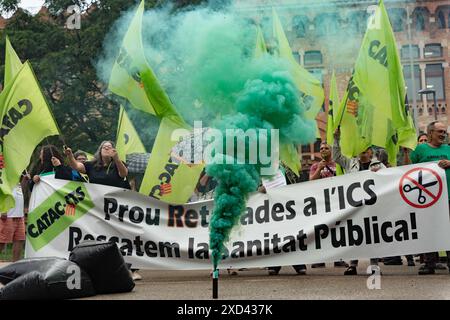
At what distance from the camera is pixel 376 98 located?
8969mm

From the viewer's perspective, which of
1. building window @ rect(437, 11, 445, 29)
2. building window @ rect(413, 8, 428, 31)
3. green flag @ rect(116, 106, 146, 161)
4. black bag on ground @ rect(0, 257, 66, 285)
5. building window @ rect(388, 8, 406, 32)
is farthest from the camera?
building window @ rect(437, 11, 445, 29)

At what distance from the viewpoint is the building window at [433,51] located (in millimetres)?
41312

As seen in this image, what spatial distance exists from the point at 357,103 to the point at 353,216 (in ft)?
7.30

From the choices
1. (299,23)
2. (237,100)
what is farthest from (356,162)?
(299,23)

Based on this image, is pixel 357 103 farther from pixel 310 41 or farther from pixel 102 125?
pixel 310 41

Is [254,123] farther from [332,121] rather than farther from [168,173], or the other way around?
[332,121]

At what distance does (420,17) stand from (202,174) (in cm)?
3420

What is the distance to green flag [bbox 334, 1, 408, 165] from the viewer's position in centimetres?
889

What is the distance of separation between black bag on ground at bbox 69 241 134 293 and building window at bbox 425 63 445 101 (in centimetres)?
3779

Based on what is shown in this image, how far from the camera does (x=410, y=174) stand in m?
7.65

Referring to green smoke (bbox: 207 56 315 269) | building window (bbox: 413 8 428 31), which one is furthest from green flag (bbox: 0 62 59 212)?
building window (bbox: 413 8 428 31)

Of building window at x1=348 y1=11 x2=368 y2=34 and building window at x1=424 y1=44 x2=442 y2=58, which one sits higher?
building window at x1=424 y1=44 x2=442 y2=58

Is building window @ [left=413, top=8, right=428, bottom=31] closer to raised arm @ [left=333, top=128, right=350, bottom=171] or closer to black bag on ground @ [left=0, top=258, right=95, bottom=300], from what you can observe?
raised arm @ [left=333, top=128, right=350, bottom=171]
